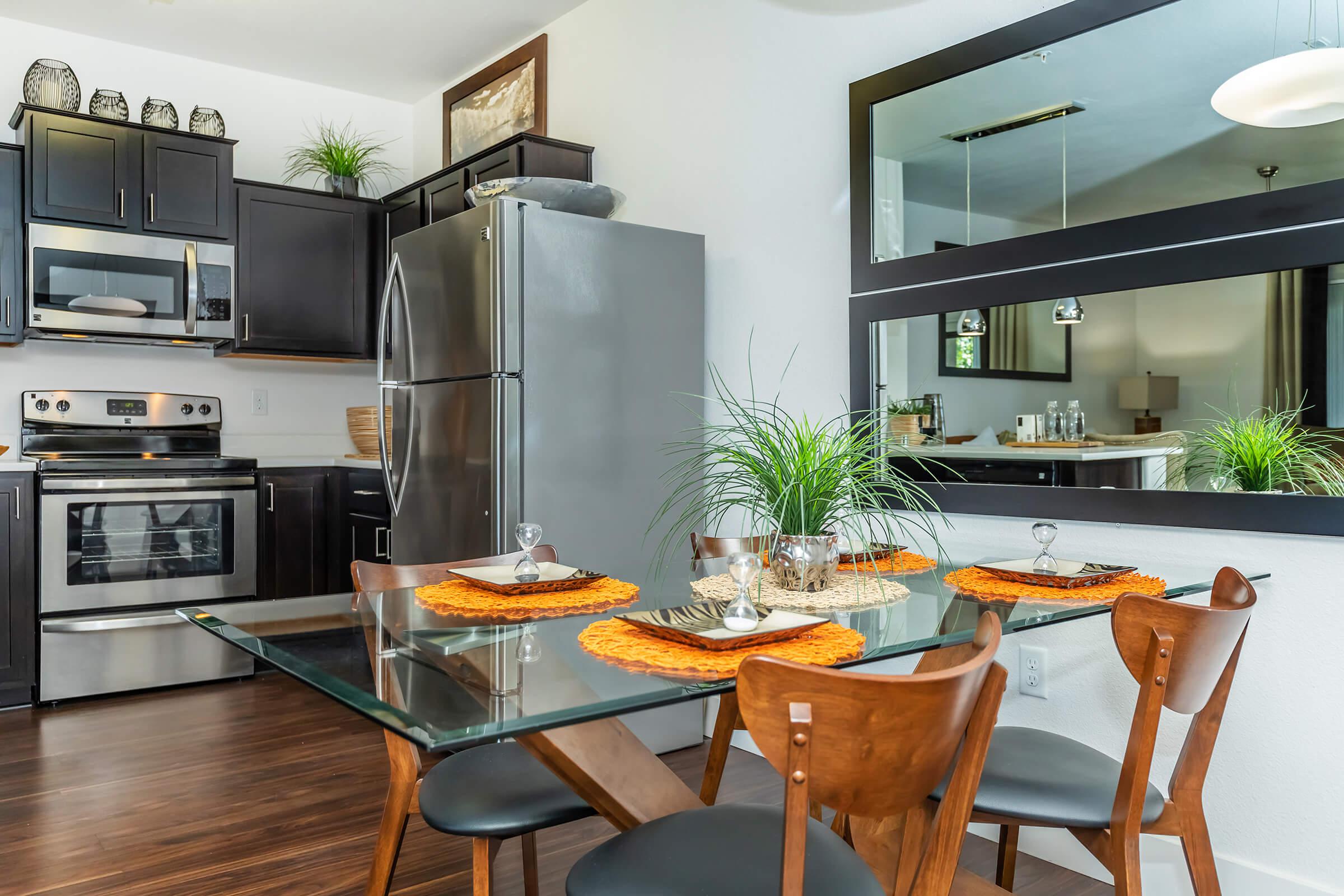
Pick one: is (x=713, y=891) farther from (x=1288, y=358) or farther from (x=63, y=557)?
(x=63, y=557)

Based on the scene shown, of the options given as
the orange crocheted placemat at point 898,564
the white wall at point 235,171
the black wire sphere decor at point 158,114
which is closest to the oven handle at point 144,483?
the white wall at point 235,171

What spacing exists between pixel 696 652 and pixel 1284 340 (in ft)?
4.78

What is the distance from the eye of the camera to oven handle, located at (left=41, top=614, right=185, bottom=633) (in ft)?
11.5

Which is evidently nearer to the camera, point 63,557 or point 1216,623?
point 1216,623

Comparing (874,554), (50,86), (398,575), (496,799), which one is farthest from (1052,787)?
(50,86)

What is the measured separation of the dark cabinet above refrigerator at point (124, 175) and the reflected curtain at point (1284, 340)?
3.86 m

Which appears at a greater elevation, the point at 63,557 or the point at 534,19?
the point at 534,19

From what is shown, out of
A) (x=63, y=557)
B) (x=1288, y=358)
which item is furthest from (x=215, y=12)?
(x=1288, y=358)

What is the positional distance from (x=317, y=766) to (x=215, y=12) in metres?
3.03

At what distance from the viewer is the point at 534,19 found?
3.97 meters

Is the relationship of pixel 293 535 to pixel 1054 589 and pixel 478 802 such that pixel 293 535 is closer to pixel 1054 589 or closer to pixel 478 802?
pixel 478 802

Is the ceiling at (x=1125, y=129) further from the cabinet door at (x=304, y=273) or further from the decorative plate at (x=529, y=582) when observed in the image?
the cabinet door at (x=304, y=273)

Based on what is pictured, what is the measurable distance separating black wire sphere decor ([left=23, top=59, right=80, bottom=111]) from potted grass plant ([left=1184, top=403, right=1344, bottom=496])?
4.12m

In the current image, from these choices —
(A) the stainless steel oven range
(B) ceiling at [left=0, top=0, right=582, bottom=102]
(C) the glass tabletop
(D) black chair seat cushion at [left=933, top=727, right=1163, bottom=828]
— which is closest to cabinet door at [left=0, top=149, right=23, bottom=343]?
(A) the stainless steel oven range
